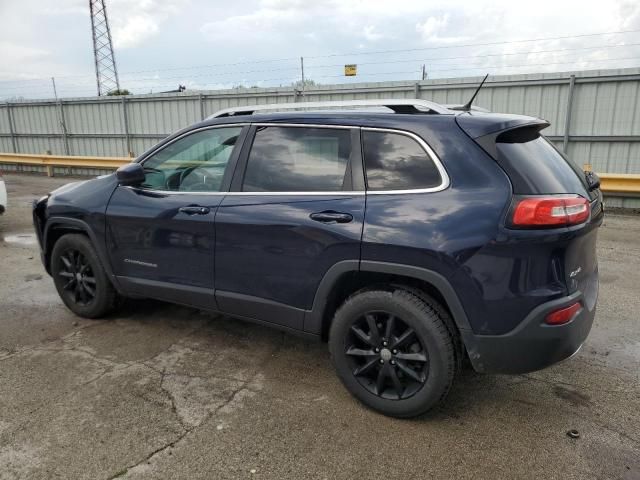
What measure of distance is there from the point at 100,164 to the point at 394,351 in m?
14.9

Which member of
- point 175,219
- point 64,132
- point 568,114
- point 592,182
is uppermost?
point 568,114

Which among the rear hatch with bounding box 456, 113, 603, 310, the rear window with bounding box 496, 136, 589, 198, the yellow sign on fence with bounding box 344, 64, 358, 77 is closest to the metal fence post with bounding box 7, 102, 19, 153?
the yellow sign on fence with bounding box 344, 64, 358, 77

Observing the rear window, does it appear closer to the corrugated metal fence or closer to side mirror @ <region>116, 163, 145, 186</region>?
side mirror @ <region>116, 163, 145, 186</region>

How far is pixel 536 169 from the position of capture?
103 inches

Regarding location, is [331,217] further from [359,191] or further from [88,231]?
[88,231]

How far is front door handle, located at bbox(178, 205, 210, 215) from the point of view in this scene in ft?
11.1

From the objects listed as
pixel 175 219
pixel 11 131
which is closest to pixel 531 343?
pixel 175 219

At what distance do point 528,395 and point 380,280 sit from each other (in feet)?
4.02

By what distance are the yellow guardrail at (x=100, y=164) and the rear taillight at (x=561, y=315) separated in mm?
8089

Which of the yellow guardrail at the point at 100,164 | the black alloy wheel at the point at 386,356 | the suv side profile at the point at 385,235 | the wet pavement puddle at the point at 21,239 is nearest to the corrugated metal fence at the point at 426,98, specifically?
the yellow guardrail at the point at 100,164

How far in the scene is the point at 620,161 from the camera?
10008 millimetres

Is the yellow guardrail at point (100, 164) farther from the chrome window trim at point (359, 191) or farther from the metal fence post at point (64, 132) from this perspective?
the chrome window trim at point (359, 191)

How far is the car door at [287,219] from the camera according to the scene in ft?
9.53

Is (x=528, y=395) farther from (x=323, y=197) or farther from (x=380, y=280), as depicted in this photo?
(x=323, y=197)
